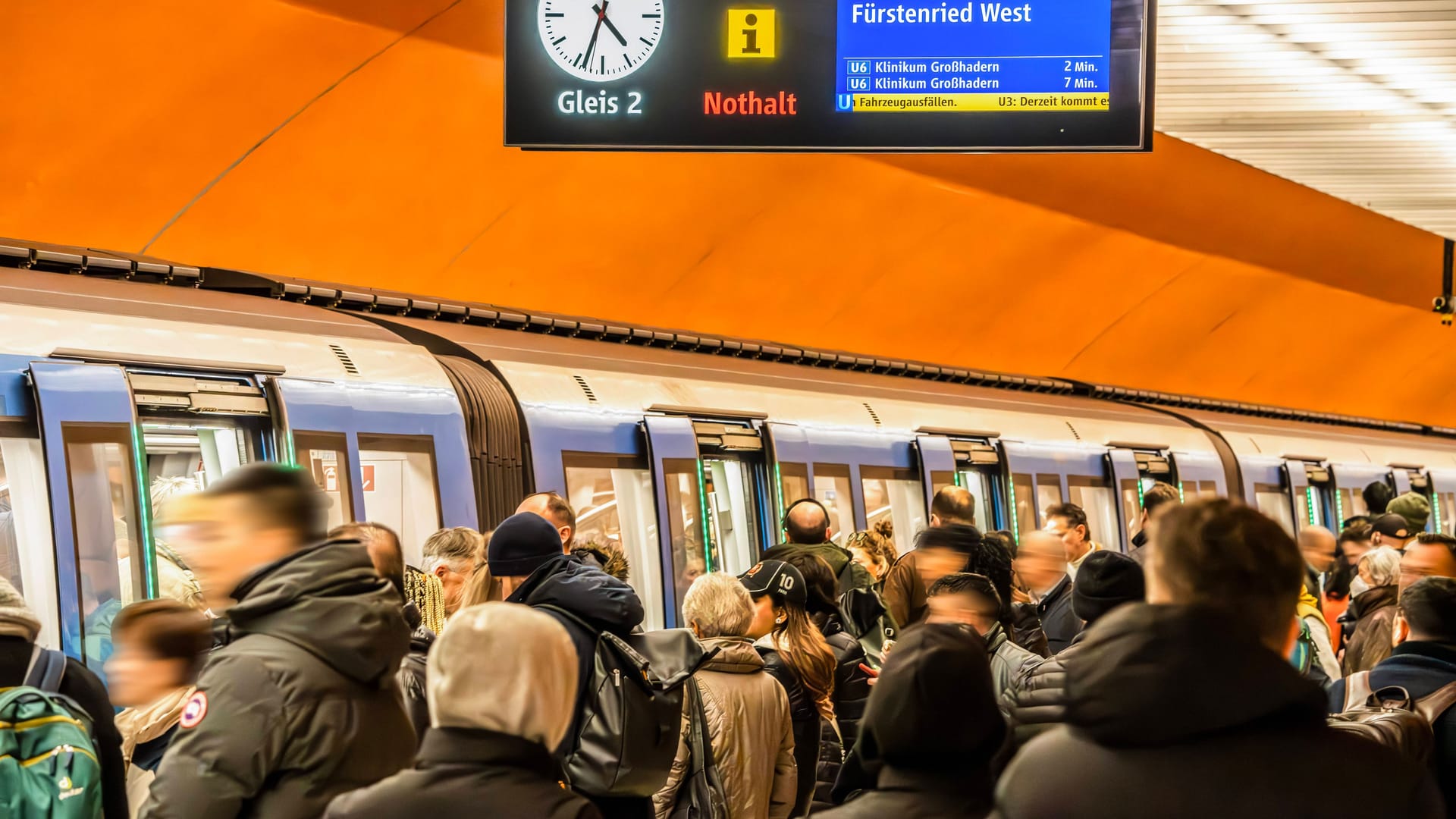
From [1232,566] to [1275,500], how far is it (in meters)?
19.1

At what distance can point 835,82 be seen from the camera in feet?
22.5

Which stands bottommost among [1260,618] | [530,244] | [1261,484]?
[1261,484]

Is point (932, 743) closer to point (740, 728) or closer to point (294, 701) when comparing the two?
point (294, 701)

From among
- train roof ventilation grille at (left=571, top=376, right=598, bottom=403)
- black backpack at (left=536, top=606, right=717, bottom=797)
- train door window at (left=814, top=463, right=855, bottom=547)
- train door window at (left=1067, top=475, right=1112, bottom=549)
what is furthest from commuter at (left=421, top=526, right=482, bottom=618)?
train door window at (left=1067, top=475, right=1112, bottom=549)

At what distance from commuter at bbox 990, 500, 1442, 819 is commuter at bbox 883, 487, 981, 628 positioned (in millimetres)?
3420

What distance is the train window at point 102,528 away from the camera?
6410mm

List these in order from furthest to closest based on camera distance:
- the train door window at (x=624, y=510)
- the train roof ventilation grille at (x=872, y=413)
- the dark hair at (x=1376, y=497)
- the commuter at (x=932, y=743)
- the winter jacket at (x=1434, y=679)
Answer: the dark hair at (x=1376, y=497) < the train roof ventilation grille at (x=872, y=413) < the train door window at (x=624, y=510) < the winter jacket at (x=1434, y=679) < the commuter at (x=932, y=743)

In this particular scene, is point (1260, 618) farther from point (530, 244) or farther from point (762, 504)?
point (530, 244)

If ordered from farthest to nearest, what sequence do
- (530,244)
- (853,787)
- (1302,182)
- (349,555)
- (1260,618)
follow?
(1302,182) → (530,244) → (853,787) → (349,555) → (1260,618)

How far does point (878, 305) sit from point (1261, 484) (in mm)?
5703

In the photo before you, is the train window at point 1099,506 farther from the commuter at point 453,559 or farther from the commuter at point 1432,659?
the commuter at point 1432,659

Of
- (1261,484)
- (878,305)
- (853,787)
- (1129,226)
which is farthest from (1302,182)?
(853,787)

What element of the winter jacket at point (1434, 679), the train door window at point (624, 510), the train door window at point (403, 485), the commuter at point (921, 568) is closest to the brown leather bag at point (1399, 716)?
the winter jacket at point (1434, 679)

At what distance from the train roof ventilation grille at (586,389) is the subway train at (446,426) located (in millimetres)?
11
